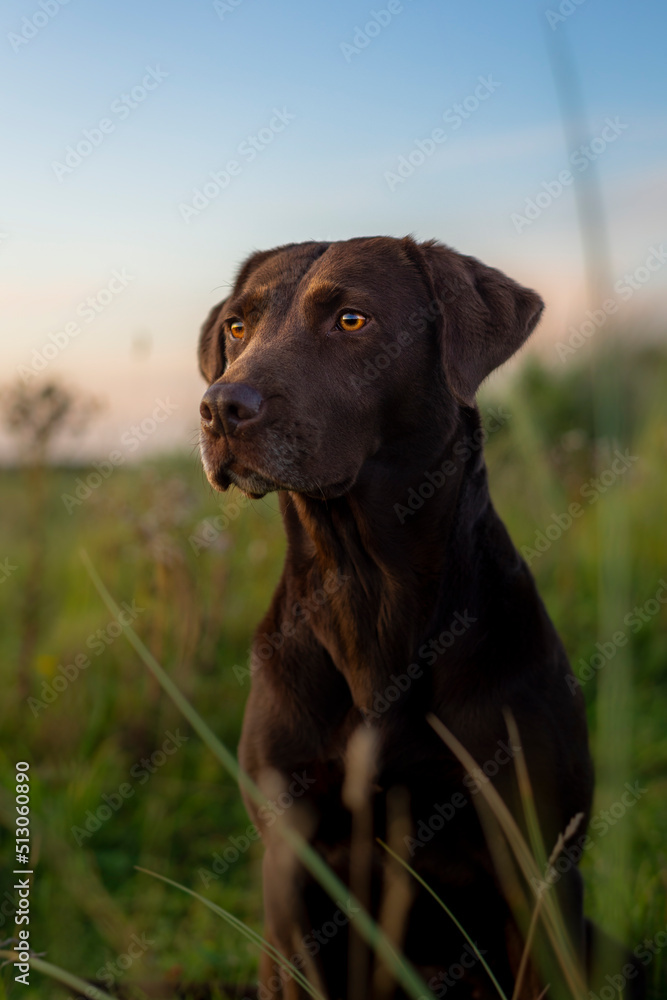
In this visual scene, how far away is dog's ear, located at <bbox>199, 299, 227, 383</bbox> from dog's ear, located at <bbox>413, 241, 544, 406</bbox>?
773 millimetres

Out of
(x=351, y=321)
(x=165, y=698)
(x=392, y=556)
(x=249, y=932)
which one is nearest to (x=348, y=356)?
(x=351, y=321)

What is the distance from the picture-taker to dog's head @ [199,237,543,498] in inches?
85.8

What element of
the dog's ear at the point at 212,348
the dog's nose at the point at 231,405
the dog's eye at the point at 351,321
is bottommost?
the dog's nose at the point at 231,405

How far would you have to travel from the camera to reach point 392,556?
2.44 metres

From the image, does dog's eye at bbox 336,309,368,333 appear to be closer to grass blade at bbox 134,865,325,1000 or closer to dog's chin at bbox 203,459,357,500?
dog's chin at bbox 203,459,357,500

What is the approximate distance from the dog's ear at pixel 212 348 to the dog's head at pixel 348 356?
25cm

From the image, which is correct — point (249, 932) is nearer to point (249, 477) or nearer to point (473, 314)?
point (249, 477)

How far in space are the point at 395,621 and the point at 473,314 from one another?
0.88m

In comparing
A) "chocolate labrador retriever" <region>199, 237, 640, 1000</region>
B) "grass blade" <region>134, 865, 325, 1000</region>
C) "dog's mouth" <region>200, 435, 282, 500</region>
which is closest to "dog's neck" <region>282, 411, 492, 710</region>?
"chocolate labrador retriever" <region>199, 237, 640, 1000</region>

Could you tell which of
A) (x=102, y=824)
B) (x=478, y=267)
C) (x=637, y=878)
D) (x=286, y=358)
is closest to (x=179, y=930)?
(x=102, y=824)

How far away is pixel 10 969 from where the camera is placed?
2.54 meters

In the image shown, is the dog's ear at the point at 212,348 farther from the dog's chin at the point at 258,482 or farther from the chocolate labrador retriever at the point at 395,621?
the dog's chin at the point at 258,482

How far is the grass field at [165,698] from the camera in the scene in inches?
123

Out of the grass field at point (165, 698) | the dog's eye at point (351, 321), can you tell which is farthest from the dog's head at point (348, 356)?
the grass field at point (165, 698)
